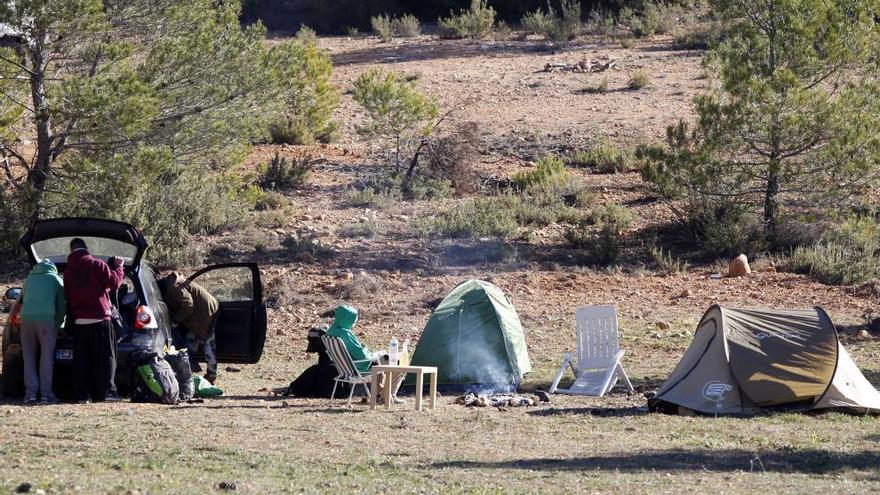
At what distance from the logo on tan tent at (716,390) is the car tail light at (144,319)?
17.3 feet

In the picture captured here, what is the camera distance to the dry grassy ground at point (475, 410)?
351 inches

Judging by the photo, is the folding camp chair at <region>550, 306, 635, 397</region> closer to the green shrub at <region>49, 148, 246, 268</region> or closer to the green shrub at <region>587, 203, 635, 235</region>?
the green shrub at <region>49, 148, 246, 268</region>

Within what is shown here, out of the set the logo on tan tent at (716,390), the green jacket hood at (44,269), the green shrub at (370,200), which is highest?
the green jacket hood at (44,269)

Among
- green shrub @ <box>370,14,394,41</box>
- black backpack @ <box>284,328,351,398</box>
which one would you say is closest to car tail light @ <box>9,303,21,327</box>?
black backpack @ <box>284,328,351,398</box>

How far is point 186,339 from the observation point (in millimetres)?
13539

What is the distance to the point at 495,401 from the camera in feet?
42.7

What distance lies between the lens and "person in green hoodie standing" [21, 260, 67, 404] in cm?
1190

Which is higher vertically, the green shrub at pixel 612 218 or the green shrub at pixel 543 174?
the green shrub at pixel 543 174

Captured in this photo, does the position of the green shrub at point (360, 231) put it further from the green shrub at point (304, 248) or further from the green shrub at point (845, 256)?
the green shrub at point (845, 256)

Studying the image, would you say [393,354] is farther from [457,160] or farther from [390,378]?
[457,160]

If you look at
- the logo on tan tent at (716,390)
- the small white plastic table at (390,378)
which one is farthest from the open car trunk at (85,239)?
the logo on tan tent at (716,390)

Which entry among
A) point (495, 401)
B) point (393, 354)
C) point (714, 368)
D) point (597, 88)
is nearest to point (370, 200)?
point (597, 88)

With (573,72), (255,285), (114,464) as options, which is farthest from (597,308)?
(573,72)

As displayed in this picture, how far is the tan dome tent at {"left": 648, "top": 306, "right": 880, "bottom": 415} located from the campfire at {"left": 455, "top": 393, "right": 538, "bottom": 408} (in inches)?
50.1
